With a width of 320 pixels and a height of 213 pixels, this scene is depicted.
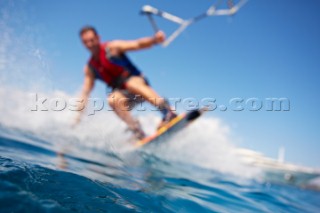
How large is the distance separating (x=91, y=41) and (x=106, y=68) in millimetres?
740

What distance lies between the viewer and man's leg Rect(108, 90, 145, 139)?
6.61 meters

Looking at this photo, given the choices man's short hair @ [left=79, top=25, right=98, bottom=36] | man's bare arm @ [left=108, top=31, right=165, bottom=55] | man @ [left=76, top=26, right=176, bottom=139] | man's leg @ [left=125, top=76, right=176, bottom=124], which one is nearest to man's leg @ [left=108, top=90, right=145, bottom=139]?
man @ [left=76, top=26, right=176, bottom=139]

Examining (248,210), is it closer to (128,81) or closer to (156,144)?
(156,144)

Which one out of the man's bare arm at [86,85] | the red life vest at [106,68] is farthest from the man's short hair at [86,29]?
the man's bare arm at [86,85]

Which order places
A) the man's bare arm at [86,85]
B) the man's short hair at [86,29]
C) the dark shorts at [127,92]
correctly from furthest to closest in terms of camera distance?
the man's bare arm at [86,85] → the dark shorts at [127,92] → the man's short hair at [86,29]

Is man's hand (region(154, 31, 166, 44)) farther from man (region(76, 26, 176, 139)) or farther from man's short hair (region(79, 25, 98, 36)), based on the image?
man's short hair (region(79, 25, 98, 36))

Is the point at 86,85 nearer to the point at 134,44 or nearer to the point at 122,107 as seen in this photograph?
the point at 122,107

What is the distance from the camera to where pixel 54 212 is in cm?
159

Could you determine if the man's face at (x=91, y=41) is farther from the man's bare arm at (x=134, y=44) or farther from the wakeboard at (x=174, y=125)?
the wakeboard at (x=174, y=125)

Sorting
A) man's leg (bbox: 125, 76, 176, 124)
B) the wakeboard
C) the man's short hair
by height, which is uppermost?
the man's short hair

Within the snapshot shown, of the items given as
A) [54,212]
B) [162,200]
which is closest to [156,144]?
[162,200]

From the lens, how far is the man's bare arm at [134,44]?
562cm

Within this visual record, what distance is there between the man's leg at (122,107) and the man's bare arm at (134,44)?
1077 millimetres

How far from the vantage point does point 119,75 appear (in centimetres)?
654
